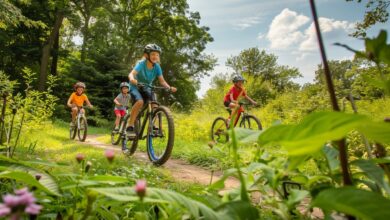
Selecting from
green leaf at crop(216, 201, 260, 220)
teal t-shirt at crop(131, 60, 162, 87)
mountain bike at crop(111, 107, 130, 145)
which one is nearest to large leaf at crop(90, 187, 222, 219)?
green leaf at crop(216, 201, 260, 220)

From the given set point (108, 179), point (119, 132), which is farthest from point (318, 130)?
point (119, 132)

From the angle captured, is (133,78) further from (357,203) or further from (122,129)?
(357,203)

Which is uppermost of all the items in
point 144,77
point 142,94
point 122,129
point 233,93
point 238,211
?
point 233,93

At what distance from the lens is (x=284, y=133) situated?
0.49m

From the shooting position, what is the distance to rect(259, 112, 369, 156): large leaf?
0.38 m

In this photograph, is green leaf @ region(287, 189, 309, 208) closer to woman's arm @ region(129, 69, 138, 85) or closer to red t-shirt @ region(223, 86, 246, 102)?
woman's arm @ region(129, 69, 138, 85)

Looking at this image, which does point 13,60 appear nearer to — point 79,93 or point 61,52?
point 61,52

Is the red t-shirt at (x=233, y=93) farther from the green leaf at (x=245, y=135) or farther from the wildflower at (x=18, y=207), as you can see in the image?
the wildflower at (x=18, y=207)

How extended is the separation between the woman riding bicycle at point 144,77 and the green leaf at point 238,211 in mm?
5308

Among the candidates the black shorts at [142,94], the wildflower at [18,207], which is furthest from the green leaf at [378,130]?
the black shorts at [142,94]

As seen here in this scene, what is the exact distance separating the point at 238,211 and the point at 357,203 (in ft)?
→ 0.64

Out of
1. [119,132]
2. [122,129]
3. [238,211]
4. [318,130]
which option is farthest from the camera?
[119,132]

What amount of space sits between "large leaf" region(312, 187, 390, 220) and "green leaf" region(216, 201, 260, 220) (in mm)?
118

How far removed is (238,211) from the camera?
59 cm
